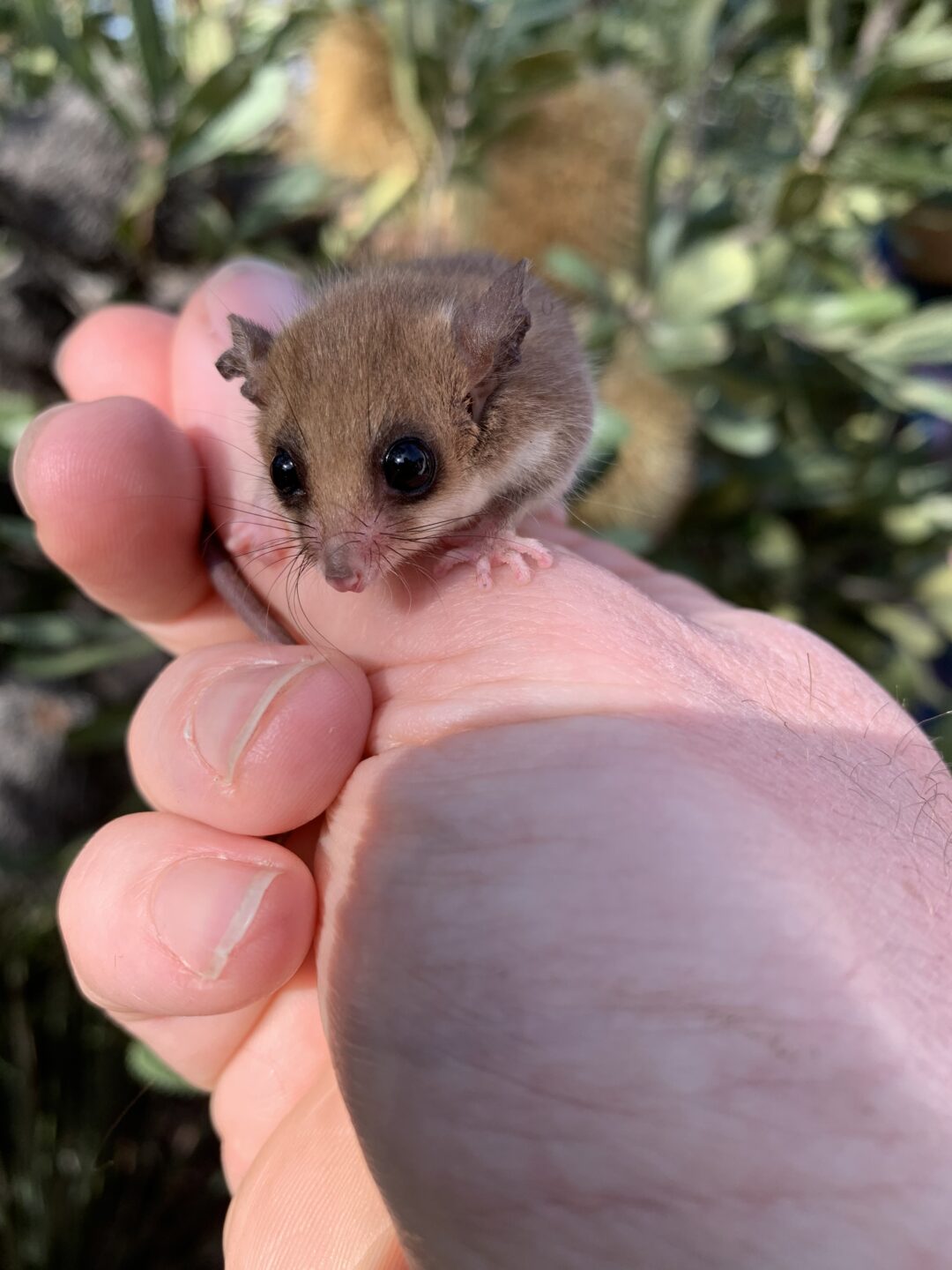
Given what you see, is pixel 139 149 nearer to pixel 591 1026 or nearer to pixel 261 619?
pixel 261 619

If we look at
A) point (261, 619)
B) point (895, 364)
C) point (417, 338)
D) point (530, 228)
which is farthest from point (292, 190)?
point (895, 364)

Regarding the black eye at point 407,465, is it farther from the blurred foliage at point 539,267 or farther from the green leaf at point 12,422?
the green leaf at point 12,422

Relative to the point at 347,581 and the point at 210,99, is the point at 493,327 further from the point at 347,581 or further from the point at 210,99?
the point at 210,99

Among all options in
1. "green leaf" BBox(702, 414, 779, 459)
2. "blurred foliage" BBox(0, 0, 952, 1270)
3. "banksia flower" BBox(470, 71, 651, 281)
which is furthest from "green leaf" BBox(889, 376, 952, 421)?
"banksia flower" BBox(470, 71, 651, 281)

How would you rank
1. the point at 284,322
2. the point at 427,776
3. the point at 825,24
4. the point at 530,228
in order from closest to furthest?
the point at 427,776, the point at 284,322, the point at 825,24, the point at 530,228

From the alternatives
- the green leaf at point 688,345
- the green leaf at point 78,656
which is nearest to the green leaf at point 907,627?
the green leaf at point 688,345

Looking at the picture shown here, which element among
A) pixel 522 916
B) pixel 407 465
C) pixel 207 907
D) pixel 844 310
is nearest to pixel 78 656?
pixel 207 907

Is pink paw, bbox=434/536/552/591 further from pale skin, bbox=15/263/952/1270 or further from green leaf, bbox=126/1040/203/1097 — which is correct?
green leaf, bbox=126/1040/203/1097
